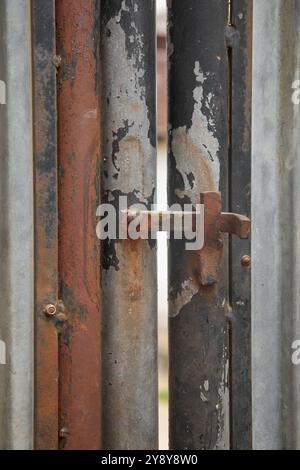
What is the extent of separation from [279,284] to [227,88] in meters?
0.45

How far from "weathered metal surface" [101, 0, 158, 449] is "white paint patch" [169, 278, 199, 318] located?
5 cm

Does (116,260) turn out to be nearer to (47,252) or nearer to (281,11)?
(47,252)

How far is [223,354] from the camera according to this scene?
1191 mm

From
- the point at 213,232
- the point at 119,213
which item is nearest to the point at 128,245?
the point at 119,213

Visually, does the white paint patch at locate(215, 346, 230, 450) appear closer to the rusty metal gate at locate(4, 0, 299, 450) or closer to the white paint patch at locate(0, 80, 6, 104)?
the rusty metal gate at locate(4, 0, 299, 450)

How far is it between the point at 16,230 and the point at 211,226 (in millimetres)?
373

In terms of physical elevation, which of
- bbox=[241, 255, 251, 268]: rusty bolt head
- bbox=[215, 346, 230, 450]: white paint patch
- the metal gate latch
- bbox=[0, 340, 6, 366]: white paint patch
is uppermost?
the metal gate latch

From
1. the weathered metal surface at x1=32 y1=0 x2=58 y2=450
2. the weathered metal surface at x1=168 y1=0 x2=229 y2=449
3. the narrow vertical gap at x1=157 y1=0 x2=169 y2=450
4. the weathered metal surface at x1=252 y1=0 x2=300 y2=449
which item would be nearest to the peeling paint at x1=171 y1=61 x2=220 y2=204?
the weathered metal surface at x1=168 y1=0 x2=229 y2=449

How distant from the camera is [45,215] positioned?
1054 millimetres

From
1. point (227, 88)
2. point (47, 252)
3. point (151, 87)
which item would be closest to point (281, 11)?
point (227, 88)

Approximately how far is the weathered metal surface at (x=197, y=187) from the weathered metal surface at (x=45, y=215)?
10.3 inches

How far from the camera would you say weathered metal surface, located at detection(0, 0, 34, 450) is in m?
1.10

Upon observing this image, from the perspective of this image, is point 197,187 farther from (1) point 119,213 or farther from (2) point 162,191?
(2) point 162,191

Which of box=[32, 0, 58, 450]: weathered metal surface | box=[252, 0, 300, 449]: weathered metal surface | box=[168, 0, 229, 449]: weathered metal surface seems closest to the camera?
box=[32, 0, 58, 450]: weathered metal surface
